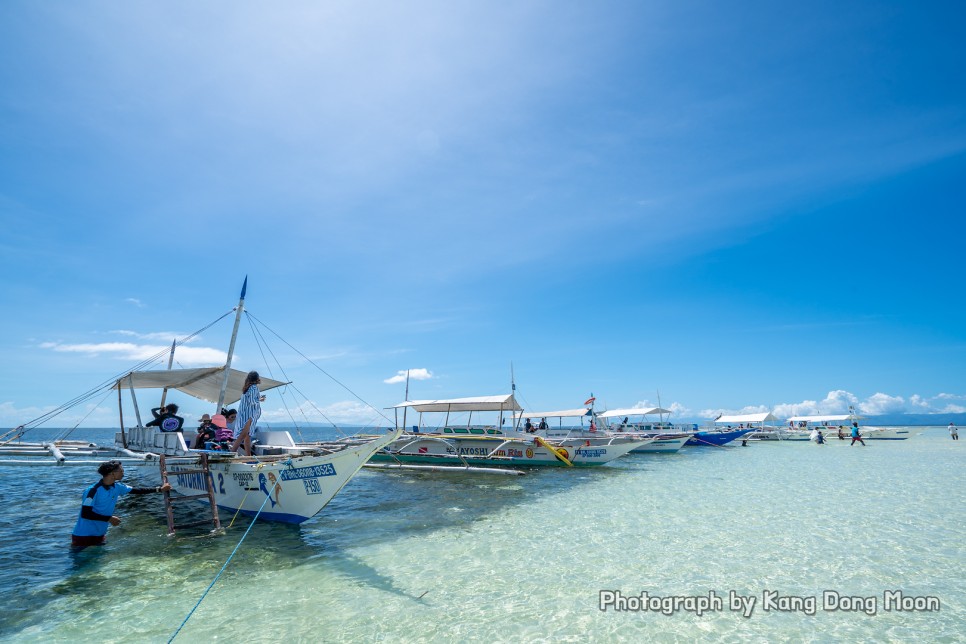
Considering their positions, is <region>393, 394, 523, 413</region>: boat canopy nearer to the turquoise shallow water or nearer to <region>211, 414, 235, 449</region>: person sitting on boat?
the turquoise shallow water

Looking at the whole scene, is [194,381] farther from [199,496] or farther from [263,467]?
[263,467]

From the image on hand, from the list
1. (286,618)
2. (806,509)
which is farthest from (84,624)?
(806,509)

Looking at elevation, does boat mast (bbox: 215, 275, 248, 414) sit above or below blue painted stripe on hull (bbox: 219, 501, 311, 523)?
above

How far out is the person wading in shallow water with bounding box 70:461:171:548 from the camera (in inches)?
352

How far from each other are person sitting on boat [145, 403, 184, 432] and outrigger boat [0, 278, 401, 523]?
31 cm

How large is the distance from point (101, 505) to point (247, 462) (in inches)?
115

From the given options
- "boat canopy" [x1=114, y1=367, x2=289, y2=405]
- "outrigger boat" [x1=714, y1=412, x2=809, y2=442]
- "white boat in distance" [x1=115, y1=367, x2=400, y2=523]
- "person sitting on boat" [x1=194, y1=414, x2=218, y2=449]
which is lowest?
"outrigger boat" [x1=714, y1=412, x2=809, y2=442]

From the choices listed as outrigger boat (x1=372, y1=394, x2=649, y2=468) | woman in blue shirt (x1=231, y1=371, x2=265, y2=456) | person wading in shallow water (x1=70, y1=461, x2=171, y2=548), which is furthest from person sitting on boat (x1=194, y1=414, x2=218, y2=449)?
outrigger boat (x1=372, y1=394, x2=649, y2=468)

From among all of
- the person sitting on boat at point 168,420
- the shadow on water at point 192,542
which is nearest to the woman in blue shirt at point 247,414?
the shadow on water at point 192,542

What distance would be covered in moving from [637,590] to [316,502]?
24.2 ft

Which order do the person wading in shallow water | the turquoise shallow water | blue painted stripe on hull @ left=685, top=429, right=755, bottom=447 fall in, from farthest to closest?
blue painted stripe on hull @ left=685, top=429, right=755, bottom=447
the person wading in shallow water
the turquoise shallow water

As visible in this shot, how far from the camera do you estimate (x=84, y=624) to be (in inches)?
253

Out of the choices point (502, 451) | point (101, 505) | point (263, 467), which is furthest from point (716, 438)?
point (101, 505)

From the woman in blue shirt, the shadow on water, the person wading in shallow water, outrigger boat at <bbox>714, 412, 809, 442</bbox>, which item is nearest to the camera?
the shadow on water
